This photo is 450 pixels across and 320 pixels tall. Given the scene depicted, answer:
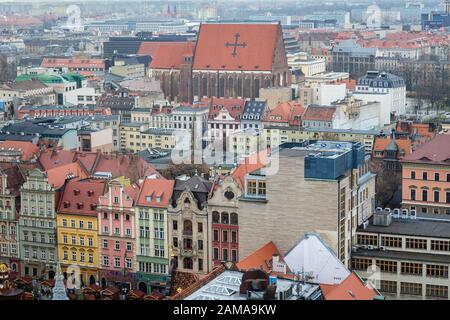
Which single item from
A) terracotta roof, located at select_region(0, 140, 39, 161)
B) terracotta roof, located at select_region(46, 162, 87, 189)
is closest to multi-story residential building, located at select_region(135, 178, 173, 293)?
terracotta roof, located at select_region(46, 162, 87, 189)

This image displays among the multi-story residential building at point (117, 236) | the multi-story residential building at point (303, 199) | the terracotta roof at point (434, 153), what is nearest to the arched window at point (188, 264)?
the multi-story residential building at point (117, 236)

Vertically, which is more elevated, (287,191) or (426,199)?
(287,191)

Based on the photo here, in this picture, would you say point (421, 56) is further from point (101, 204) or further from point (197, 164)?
point (101, 204)

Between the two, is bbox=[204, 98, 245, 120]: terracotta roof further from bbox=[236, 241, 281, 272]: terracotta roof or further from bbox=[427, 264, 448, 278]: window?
bbox=[427, 264, 448, 278]: window

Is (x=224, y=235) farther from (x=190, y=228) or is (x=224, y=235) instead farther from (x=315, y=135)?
(x=315, y=135)

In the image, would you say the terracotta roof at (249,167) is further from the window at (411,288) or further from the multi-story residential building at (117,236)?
the window at (411,288)

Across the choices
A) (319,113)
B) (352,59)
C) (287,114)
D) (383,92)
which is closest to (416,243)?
(319,113)
